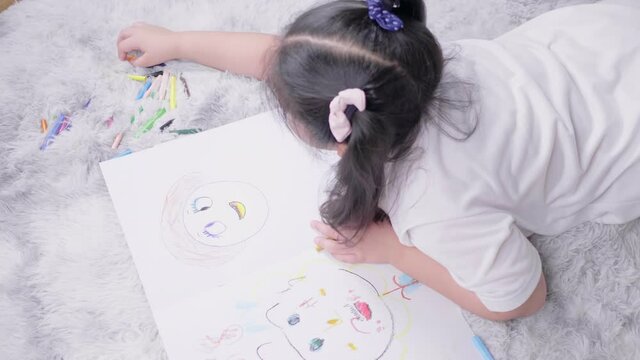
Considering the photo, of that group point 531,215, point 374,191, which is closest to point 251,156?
point 374,191

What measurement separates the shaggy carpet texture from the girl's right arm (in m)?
0.02

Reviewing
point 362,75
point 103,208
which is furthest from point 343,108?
point 103,208

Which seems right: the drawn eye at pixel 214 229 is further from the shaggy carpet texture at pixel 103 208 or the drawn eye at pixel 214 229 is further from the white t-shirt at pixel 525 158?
the white t-shirt at pixel 525 158

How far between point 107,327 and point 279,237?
0.68ft

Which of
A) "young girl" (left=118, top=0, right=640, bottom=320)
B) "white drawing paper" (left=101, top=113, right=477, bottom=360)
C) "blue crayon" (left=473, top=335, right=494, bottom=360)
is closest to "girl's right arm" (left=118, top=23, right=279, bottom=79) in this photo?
"white drawing paper" (left=101, top=113, right=477, bottom=360)

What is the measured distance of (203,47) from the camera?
29.7 inches

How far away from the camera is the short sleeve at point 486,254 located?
1.67 feet

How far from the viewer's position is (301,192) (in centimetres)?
65

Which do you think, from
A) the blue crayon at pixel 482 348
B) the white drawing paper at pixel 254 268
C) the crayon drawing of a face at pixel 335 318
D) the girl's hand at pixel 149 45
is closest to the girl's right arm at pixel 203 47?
the girl's hand at pixel 149 45

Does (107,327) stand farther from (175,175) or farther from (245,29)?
(245,29)

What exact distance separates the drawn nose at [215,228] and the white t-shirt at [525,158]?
0.64 feet

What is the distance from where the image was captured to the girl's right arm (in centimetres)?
75

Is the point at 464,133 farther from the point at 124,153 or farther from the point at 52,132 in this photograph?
the point at 52,132

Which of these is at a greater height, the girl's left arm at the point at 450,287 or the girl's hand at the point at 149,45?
the girl's hand at the point at 149,45
